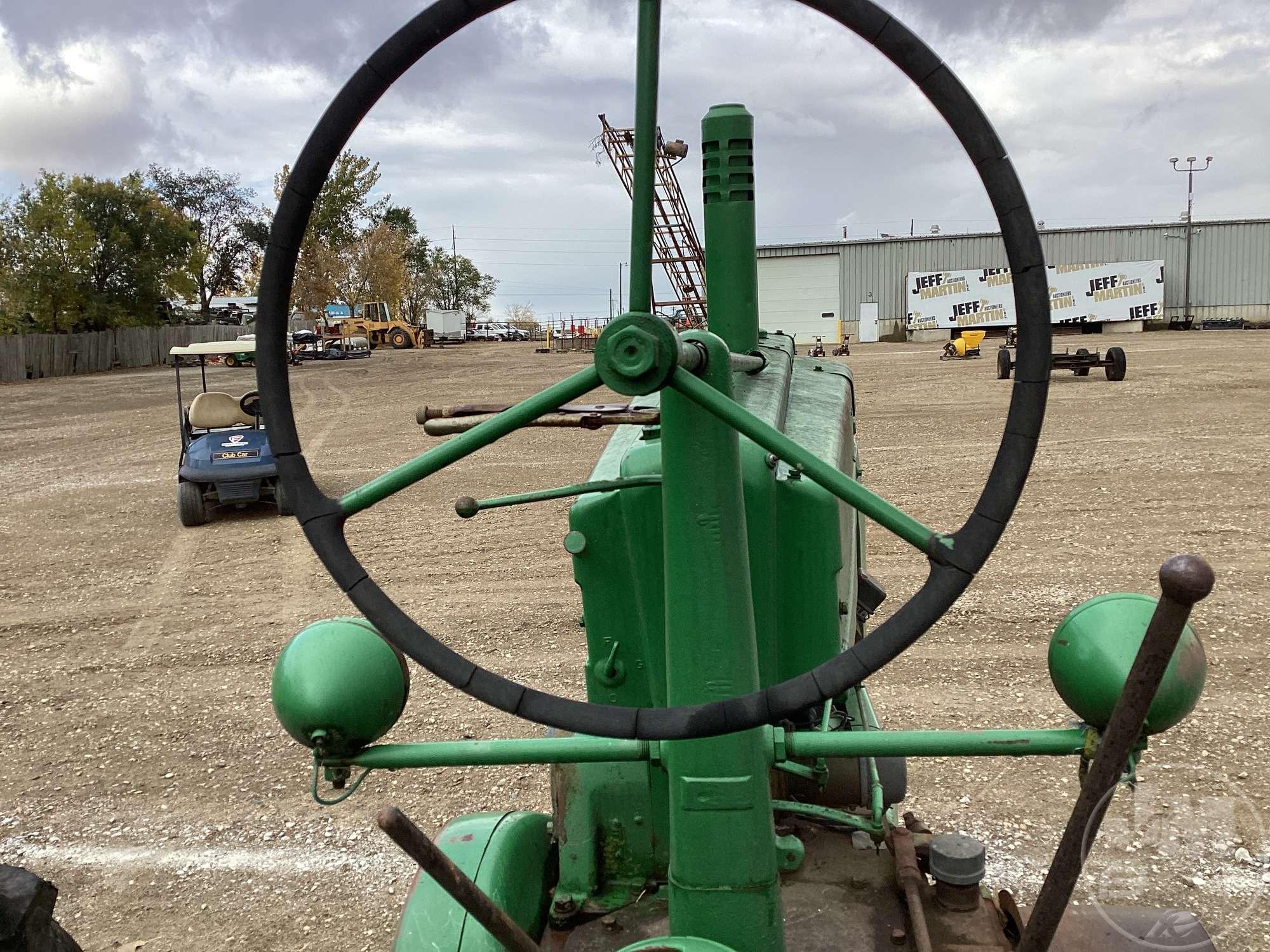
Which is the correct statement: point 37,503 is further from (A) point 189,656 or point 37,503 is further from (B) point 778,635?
(B) point 778,635

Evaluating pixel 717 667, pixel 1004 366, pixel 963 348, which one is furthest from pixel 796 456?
pixel 963 348

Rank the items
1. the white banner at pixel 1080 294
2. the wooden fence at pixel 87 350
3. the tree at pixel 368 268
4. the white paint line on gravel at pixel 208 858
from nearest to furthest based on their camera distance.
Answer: the white paint line on gravel at pixel 208 858 → the wooden fence at pixel 87 350 → the white banner at pixel 1080 294 → the tree at pixel 368 268

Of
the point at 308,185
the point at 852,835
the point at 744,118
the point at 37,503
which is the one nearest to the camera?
the point at 308,185

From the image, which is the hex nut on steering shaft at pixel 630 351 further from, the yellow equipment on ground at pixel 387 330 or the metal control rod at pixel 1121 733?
the yellow equipment on ground at pixel 387 330

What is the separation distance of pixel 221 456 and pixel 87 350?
28.7 meters

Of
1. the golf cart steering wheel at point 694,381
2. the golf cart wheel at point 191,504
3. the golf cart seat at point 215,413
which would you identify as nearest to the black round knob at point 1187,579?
the golf cart steering wheel at point 694,381

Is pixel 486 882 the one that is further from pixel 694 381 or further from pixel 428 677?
pixel 428 677

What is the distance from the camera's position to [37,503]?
11.7m

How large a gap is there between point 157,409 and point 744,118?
22.1 metres

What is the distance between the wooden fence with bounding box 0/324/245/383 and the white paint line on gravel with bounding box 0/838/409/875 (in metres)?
31.2

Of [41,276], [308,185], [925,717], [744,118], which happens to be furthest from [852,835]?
[41,276]

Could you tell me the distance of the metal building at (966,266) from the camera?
45.4m

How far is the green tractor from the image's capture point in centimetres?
130

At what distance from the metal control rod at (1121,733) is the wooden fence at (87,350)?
115ft
